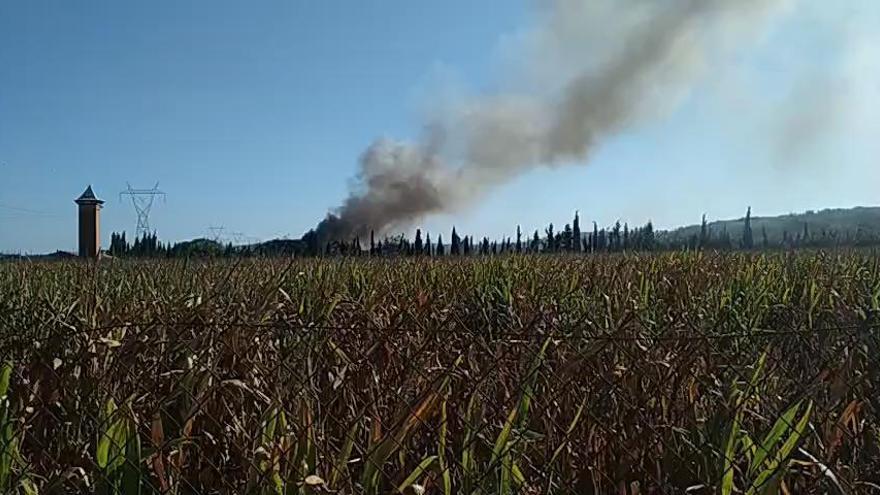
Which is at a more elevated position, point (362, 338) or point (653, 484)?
point (362, 338)

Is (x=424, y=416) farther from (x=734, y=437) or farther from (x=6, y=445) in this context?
(x=6, y=445)

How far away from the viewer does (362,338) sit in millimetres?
3342

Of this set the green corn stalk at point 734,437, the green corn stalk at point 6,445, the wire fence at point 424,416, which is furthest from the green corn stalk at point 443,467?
the green corn stalk at point 6,445

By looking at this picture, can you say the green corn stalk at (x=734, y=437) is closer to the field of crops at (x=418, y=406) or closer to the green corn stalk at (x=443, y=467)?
the field of crops at (x=418, y=406)

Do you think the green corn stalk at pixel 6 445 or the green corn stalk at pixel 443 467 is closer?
the green corn stalk at pixel 443 467

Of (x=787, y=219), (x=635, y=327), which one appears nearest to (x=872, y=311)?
(x=635, y=327)

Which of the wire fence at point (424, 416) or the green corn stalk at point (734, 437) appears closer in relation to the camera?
the green corn stalk at point (734, 437)

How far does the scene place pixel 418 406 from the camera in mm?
2061

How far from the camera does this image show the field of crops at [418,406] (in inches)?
77.5

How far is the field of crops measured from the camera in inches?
77.5

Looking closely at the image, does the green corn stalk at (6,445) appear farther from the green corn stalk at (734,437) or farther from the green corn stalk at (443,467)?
the green corn stalk at (734,437)

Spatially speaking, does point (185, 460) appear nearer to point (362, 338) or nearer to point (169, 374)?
point (169, 374)

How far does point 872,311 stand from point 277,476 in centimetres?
330

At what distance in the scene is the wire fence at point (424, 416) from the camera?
1.96 m
